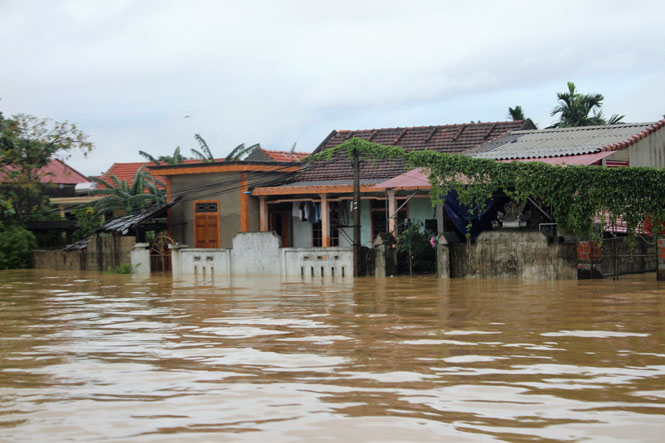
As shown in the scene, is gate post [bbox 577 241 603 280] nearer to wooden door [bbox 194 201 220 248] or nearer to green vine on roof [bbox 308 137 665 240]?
green vine on roof [bbox 308 137 665 240]

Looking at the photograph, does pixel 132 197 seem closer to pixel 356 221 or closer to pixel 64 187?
pixel 64 187

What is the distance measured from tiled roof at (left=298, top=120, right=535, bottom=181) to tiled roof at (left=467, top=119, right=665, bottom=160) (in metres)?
0.93

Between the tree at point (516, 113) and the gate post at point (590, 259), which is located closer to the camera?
the gate post at point (590, 259)

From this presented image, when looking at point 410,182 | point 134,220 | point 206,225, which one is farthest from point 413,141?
point 134,220

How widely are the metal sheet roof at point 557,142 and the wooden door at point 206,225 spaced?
9.89 metres

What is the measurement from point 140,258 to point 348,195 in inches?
314

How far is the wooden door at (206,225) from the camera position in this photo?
104 ft

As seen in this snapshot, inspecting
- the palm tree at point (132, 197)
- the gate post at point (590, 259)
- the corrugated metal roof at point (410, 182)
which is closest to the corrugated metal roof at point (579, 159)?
the gate post at point (590, 259)

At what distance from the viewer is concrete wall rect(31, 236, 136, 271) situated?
32.6m

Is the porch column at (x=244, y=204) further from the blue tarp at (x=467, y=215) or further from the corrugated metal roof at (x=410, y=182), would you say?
the blue tarp at (x=467, y=215)

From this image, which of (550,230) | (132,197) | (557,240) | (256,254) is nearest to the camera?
(557,240)

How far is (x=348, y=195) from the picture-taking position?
97.9 ft

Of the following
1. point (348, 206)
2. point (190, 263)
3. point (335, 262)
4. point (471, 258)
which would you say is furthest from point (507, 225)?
point (190, 263)

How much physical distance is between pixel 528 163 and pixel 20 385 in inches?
625
